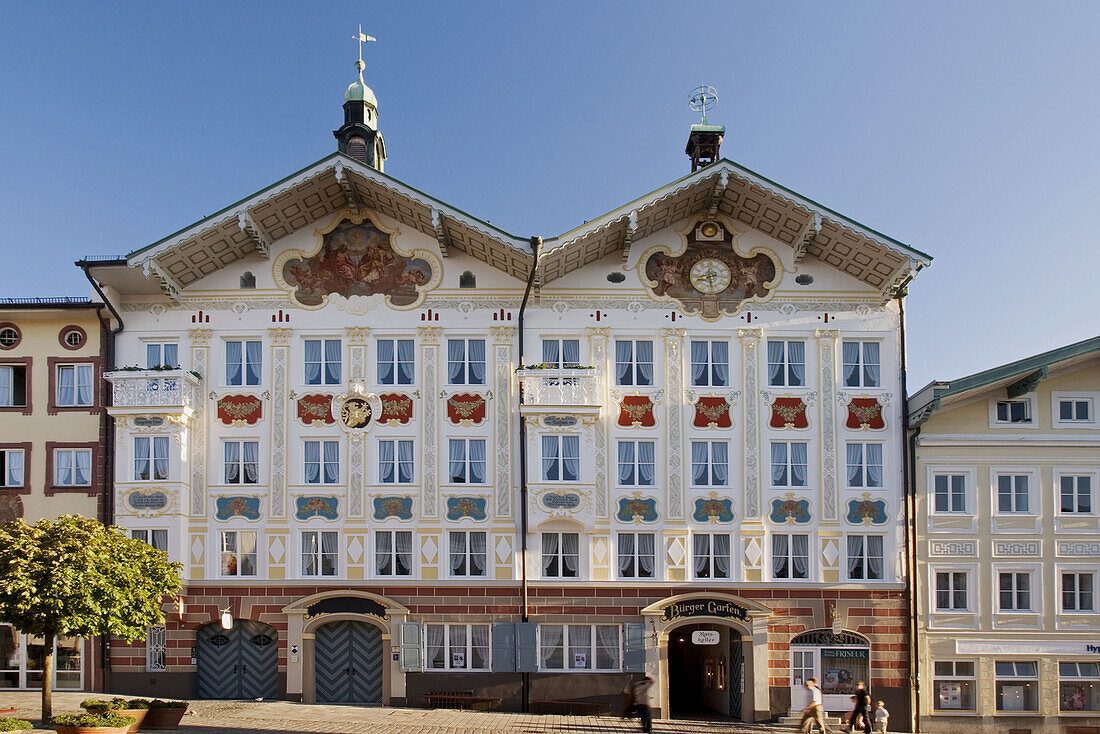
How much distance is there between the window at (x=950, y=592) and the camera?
3862 centimetres

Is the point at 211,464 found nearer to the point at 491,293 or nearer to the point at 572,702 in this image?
the point at 491,293

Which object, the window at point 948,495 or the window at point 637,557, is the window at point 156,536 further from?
the window at point 948,495

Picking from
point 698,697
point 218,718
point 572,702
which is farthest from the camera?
point 698,697

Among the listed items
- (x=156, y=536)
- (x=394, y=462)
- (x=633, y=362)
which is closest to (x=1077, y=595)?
(x=633, y=362)

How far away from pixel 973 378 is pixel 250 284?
2341 cm

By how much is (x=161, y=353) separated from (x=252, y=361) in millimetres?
2976

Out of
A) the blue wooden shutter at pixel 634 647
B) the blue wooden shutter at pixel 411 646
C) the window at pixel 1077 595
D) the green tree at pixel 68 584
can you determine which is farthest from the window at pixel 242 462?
the window at pixel 1077 595

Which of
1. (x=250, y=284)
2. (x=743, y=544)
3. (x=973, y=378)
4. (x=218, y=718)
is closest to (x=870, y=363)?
(x=973, y=378)

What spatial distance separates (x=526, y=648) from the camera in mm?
37625

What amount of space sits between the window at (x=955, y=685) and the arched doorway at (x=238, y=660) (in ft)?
69.0

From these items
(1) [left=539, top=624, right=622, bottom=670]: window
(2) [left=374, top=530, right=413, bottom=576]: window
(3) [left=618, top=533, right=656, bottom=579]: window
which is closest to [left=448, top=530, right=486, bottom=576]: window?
(2) [left=374, top=530, right=413, bottom=576]: window

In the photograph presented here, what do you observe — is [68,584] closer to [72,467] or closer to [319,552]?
[319,552]

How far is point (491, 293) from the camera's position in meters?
39.4

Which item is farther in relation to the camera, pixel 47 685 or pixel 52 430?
pixel 52 430
